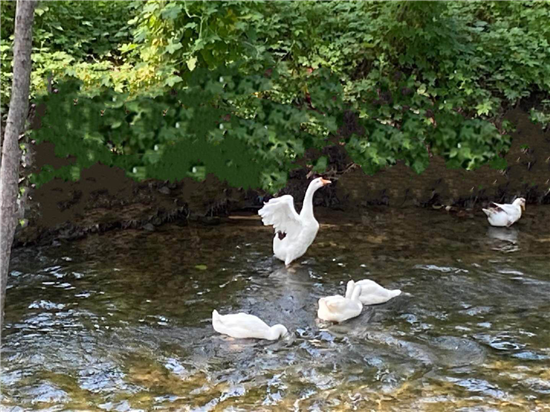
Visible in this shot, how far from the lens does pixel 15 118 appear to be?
10.2ft

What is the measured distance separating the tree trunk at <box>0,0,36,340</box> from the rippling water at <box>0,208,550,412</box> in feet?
6.02

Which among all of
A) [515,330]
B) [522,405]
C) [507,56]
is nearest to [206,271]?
[515,330]

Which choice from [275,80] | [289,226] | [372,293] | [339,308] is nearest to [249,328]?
[339,308]

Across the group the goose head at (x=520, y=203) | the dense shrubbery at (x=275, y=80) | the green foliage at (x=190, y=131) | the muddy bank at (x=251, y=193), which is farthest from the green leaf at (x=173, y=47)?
the goose head at (x=520, y=203)

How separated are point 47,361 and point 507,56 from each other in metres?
8.10

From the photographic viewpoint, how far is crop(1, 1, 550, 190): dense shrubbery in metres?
8.69

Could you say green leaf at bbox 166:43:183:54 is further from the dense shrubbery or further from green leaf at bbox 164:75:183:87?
green leaf at bbox 164:75:183:87

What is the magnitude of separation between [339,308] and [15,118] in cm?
350

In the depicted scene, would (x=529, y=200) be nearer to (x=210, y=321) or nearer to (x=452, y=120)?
(x=452, y=120)

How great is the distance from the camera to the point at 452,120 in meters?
10.4

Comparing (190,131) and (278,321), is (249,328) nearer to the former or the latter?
(278,321)

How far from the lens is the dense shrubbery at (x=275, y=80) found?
342 inches

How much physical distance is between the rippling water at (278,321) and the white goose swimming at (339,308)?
0.10 metres

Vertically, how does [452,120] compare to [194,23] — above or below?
below
